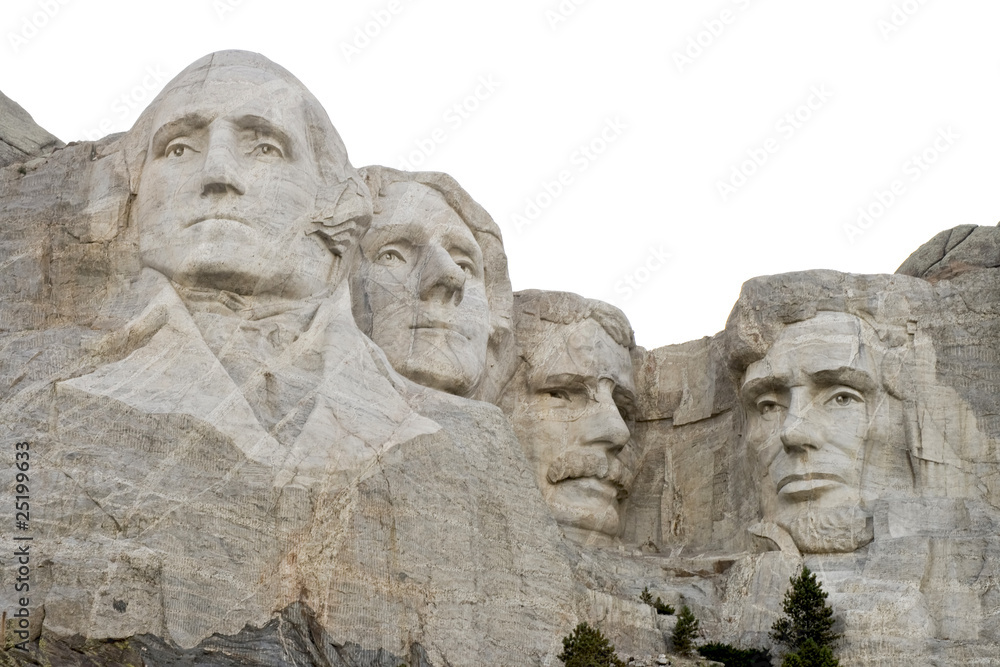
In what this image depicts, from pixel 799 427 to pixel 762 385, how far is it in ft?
2.33

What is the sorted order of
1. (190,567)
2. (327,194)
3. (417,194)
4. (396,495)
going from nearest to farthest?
(190,567), (396,495), (327,194), (417,194)

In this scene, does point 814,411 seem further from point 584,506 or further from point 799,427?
point 584,506

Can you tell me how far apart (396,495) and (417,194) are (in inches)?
185

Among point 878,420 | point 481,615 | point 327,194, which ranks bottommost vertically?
point 481,615

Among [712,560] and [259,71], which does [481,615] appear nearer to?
[712,560]

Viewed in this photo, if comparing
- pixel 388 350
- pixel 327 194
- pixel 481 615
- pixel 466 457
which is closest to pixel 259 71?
pixel 327 194

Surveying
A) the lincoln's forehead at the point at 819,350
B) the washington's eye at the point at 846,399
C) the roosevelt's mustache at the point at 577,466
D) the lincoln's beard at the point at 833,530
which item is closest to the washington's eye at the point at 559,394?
the roosevelt's mustache at the point at 577,466

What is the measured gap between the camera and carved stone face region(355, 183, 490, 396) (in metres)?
20.4

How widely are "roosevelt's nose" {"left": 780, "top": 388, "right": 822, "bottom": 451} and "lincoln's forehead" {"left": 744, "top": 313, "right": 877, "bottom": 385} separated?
23 cm

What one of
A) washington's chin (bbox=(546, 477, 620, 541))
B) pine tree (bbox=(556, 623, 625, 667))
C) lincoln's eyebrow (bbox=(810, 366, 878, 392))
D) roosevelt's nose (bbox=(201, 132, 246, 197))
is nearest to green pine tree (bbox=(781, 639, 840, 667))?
pine tree (bbox=(556, 623, 625, 667))

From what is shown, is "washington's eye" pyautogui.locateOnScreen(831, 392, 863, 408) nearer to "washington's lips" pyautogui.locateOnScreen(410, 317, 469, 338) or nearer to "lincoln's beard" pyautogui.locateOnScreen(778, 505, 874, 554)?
"lincoln's beard" pyautogui.locateOnScreen(778, 505, 874, 554)

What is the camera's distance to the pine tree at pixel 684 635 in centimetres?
1875

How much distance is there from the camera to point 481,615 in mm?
17500

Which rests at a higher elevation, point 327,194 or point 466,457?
point 327,194
